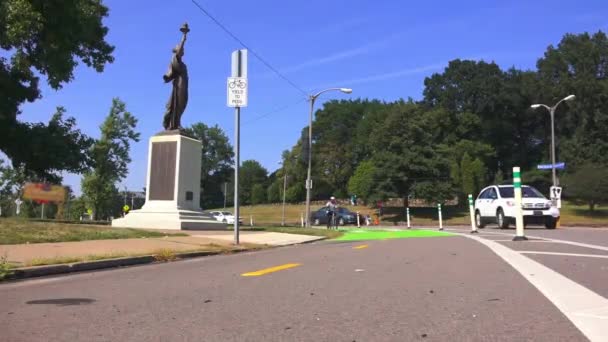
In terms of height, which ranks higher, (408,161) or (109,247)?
(408,161)

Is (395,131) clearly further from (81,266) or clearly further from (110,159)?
(81,266)

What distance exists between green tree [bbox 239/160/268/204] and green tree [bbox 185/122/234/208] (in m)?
8.81

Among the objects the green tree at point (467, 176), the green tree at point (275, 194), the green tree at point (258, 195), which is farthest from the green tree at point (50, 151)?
the green tree at point (258, 195)

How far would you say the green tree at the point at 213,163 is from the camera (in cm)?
11819

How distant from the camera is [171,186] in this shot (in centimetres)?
2183

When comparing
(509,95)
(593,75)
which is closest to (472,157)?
(509,95)

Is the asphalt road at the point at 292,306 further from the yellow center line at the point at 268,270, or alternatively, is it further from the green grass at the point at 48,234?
the green grass at the point at 48,234

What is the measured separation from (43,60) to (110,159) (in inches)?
1593

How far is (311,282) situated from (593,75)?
258ft

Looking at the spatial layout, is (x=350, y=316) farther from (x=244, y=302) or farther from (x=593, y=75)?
(x=593, y=75)

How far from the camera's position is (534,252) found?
10.4 m

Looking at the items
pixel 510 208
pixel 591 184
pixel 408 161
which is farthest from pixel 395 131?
pixel 510 208

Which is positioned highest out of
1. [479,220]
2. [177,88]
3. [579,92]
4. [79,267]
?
[579,92]

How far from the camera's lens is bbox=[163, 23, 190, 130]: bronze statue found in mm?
23375
